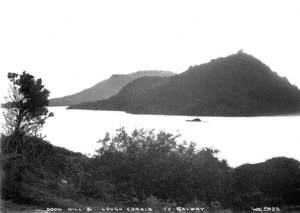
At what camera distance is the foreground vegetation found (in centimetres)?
1332

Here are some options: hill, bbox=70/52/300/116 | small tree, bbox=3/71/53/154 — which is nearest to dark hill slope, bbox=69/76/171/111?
hill, bbox=70/52/300/116

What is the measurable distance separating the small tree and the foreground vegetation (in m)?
0.50

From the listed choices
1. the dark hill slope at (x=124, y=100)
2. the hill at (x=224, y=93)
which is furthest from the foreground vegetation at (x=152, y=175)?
the dark hill slope at (x=124, y=100)

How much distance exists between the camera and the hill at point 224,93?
132 meters

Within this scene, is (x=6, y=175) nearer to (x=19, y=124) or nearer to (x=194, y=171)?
(x=19, y=124)

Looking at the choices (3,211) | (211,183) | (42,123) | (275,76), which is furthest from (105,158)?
(275,76)

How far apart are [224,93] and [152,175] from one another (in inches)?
5028

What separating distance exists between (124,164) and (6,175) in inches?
243

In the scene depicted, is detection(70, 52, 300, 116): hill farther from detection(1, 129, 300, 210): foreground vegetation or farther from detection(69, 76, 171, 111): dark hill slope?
detection(1, 129, 300, 210): foreground vegetation

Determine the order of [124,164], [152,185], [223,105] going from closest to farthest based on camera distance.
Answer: [152,185]
[124,164]
[223,105]

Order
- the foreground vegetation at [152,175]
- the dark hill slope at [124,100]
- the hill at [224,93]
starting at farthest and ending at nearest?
the dark hill slope at [124,100]
the hill at [224,93]
the foreground vegetation at [152,175]

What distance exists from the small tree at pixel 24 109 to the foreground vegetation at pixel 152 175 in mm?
497

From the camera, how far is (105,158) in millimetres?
17719

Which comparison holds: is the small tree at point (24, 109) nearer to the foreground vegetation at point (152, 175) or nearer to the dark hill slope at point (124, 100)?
the foreground vegetation at point (152, 175)
